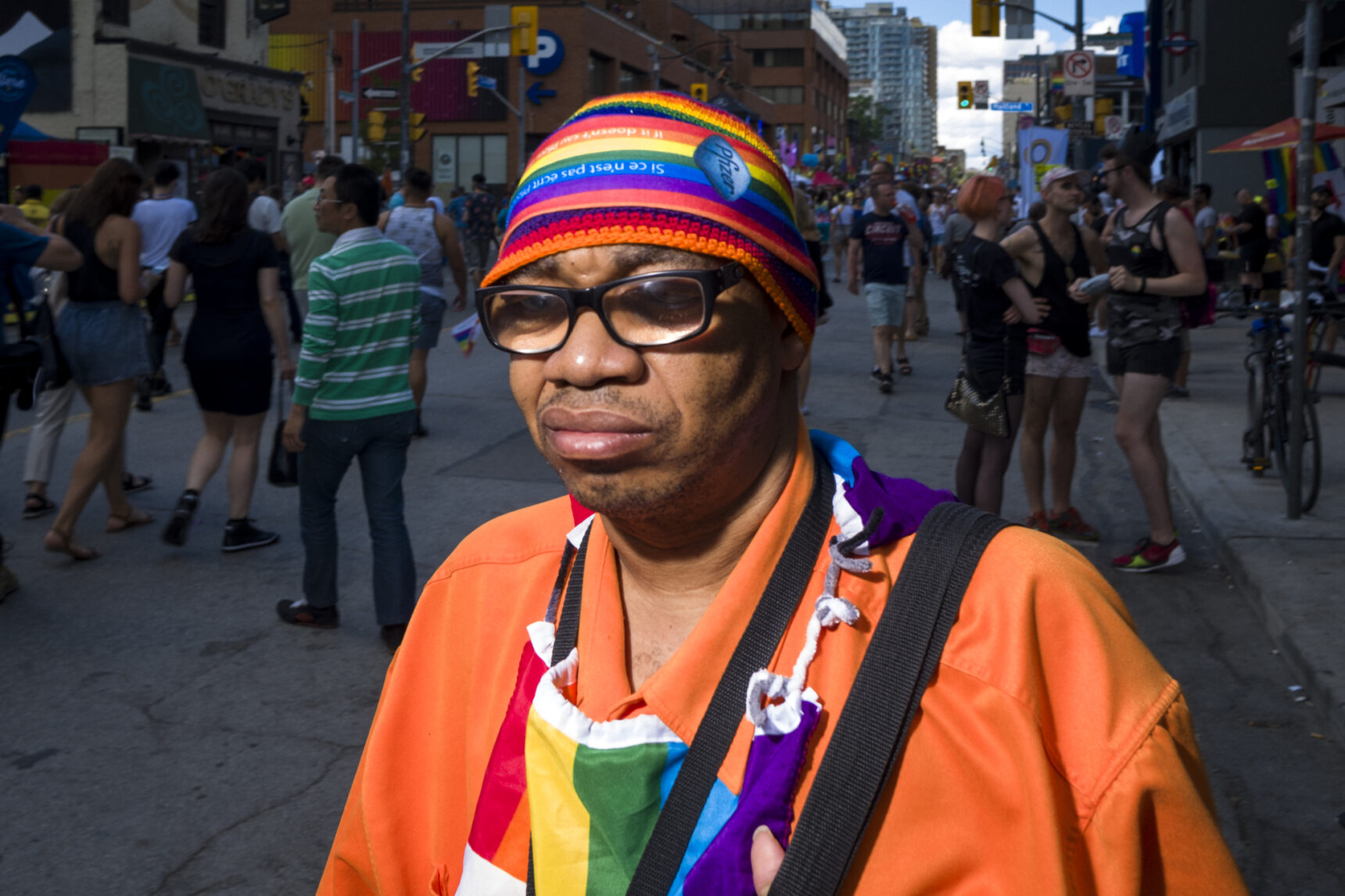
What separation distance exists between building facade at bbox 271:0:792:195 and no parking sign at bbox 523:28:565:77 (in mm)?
41

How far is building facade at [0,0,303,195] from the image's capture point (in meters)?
27.0

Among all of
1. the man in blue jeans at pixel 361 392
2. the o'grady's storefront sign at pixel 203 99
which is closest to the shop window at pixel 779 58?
the o'grady's storefront sign at pixel 203 99

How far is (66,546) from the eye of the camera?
6492 mm

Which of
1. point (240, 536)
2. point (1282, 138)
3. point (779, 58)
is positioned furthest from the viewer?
point (779, 58)

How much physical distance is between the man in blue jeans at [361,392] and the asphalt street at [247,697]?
0.44 metres

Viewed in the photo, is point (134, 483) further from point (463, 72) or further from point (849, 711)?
point (463, 72)

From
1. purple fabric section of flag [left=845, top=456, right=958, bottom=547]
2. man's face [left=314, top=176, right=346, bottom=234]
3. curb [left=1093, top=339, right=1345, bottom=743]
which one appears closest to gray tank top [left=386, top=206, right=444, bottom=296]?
man's face [left=314, top=176, right=346, bottom=234]

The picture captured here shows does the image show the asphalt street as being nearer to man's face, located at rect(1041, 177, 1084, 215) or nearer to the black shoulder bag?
man's face, located at rect(1041, 177, 1084, 215)

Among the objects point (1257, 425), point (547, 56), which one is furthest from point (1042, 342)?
point (547, 56)

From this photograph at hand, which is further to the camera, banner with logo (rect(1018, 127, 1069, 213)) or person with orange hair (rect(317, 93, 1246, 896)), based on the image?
banner with logo (rect(1018, 127, 1069, 213))

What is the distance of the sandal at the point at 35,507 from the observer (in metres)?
7.23

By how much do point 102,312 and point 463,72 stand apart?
178ft

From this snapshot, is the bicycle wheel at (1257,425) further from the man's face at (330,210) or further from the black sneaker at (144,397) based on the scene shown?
the black sneaker at (144,397)

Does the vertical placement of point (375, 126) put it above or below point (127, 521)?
above
